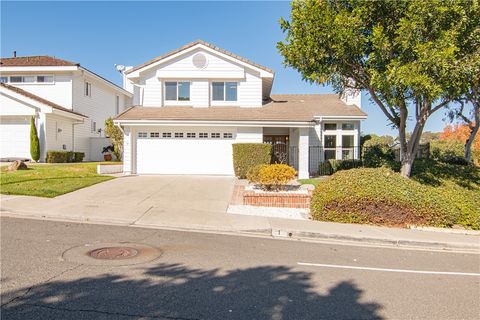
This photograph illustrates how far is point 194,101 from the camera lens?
67.8ft

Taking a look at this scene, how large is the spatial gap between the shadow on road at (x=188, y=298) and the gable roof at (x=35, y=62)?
23703 millimetres

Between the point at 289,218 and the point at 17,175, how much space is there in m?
12.0

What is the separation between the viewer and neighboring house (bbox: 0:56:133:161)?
882 inches

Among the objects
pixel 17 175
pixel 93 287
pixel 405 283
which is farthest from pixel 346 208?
pixel 17 175

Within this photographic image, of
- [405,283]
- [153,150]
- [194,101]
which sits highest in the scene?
[194,101]

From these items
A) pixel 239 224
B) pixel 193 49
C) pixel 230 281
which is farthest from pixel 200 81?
pixel 230 281

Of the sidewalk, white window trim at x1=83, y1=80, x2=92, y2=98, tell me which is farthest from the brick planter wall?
white window trim at x1=83, y1=80, x2=92, y2=98

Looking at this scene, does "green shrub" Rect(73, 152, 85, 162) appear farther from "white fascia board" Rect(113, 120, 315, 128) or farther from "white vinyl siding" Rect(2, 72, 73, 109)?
"white fascia board" Rect(113, 120, 315, 128)

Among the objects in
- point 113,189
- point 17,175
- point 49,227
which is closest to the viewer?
point 49,227

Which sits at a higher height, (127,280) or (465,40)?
(465,40)

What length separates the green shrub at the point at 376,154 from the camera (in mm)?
17053

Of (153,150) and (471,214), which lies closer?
(471,214)

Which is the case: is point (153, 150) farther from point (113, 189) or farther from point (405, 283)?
point (405, 283)

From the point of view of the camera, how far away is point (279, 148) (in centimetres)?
2036
